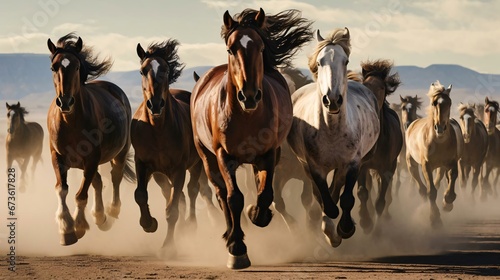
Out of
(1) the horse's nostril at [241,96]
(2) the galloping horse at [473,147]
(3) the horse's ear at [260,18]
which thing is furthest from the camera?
(2) the galloping horse at [473,147]

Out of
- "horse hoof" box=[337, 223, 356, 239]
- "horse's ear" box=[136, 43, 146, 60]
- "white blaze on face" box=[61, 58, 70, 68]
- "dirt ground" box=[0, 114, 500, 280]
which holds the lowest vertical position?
"dirt ground" box=[0, 114, 500, 280]

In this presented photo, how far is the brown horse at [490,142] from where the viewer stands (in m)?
25.8

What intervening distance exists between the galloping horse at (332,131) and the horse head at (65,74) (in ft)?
9.28

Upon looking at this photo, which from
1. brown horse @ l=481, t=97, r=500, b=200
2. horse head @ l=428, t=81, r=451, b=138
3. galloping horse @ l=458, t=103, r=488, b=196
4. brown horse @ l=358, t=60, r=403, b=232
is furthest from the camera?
brown horse @ l=481, t=97, r=500, b=200

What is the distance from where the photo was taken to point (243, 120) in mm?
9117

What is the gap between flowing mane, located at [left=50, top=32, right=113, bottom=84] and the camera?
36.5ft

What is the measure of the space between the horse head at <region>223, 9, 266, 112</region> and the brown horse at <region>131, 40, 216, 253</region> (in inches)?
92.3

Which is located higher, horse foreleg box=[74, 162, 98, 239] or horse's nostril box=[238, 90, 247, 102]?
horse's nostril box=[238, 90, 247, 102]

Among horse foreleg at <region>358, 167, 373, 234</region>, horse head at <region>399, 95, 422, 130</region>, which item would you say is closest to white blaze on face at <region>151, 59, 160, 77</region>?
horse foreleg at <region>358, 167, 373, 234</region>

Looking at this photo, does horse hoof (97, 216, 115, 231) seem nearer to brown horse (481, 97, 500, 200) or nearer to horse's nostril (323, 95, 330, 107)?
horse's nostril (323, 95, 330, 107)

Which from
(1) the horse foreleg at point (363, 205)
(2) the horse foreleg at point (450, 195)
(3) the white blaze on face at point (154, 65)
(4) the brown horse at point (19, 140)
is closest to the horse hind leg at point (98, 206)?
(3) the white blaze on face at point (154, 65)

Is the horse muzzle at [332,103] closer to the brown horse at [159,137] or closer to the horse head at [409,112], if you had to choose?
the brown horse at [159,137]

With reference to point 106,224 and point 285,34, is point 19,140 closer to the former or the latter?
point 106,224

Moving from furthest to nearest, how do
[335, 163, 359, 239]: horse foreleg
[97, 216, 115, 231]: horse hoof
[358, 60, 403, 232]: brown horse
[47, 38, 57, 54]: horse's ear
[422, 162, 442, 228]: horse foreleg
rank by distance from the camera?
[422, 162, 442, 228]: horse foreleg, [358, 60, 403, 232]: brown horse, [97, 216, 115, 231]: horse hoof, [47, 38, 57, 54]: horse's ear, [335, 163, 359, 239]: horse foreleg
